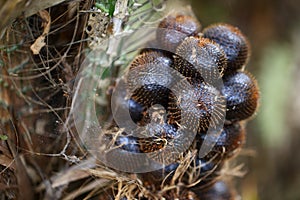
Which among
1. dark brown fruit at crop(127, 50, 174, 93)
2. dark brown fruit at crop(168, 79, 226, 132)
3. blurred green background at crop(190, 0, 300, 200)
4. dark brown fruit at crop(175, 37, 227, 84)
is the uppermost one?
dark brown fruit at crop(175, 37, 227, 84)

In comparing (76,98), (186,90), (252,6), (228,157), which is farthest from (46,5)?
(252,6)

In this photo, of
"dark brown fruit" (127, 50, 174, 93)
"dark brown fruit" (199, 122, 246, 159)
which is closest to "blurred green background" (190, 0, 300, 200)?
"dark brown fruit" (199, 122, 246, 159)

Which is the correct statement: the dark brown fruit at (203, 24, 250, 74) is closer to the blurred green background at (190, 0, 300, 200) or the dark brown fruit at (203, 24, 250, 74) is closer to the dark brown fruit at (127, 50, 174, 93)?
the dark brown fruit at (127, 50, 174, 93)

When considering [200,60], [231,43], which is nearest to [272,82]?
[231,43]

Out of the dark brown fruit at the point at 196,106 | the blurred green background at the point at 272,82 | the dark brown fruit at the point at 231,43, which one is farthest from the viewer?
the blurred green background at the point at 272,82

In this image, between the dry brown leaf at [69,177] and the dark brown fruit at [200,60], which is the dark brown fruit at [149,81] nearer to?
the dark brown fruit at [200,60]

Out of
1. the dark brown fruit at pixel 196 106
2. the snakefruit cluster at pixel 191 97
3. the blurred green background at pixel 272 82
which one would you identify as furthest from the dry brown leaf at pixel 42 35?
the blurred green background at pixel 272 82
